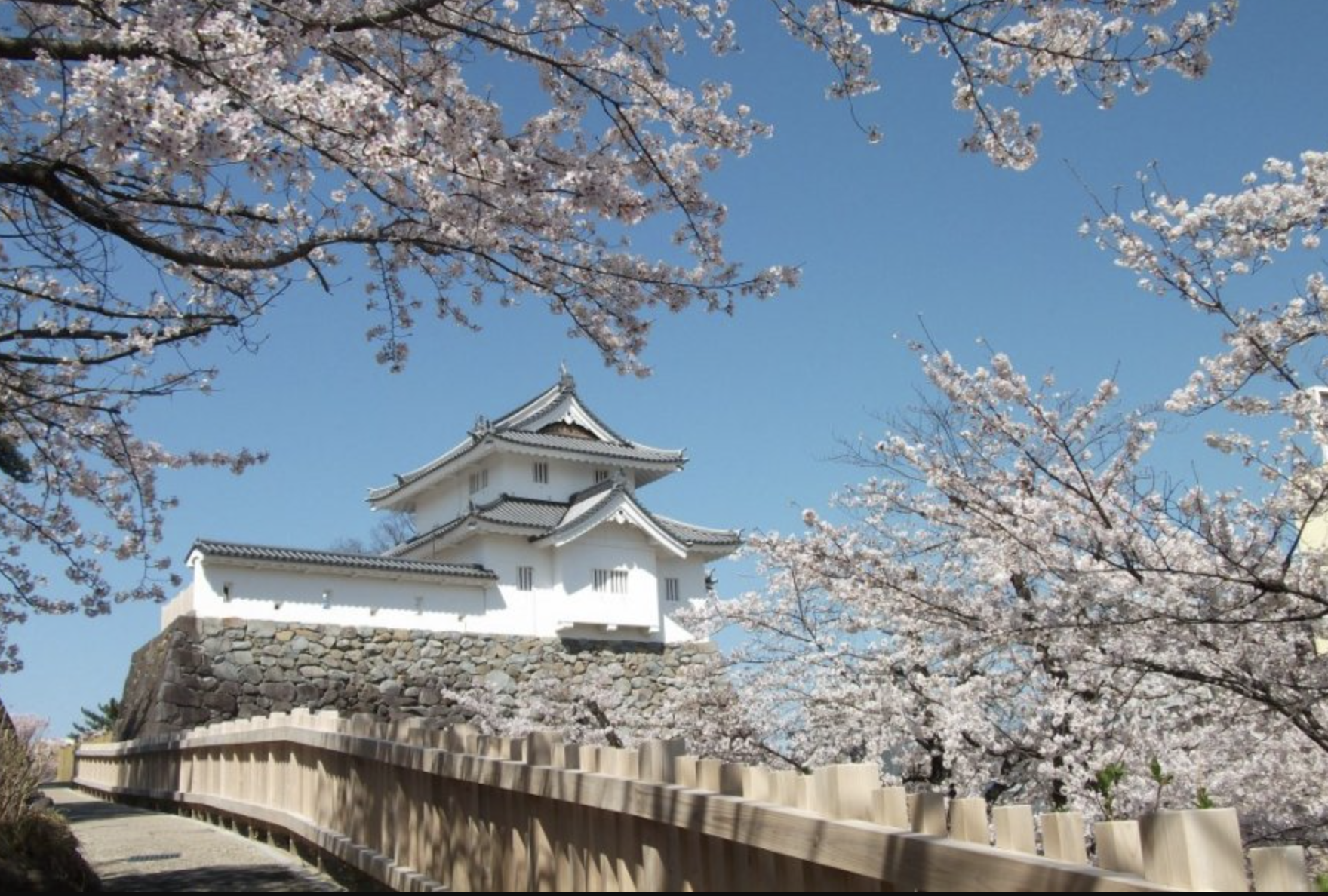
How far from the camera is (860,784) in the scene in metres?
2.42

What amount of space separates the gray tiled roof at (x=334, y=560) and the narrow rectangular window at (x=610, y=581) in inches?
112

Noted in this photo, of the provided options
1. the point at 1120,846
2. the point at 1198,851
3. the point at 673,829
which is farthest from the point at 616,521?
the point at 1198,851

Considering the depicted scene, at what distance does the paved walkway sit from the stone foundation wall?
329 inches

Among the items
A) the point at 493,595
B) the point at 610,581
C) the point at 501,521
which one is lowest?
the point at 493,595

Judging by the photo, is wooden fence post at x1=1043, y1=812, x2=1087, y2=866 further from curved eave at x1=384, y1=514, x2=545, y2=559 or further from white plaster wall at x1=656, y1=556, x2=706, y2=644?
white plaster wall at x1=656, y1=556, x2=706, y2=644

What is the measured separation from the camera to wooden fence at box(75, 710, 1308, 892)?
183 cm

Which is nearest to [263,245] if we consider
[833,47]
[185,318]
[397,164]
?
[185,318]

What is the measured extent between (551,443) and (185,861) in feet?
65.0

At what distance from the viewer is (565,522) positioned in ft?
81.3

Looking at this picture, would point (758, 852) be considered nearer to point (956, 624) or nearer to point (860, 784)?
point (860, 784)

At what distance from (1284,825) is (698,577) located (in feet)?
72.6

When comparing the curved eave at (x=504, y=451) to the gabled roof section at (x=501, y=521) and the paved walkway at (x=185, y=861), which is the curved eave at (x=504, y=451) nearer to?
the gabled roof section at (x=501, y=521)

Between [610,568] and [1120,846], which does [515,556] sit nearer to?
[610,568]

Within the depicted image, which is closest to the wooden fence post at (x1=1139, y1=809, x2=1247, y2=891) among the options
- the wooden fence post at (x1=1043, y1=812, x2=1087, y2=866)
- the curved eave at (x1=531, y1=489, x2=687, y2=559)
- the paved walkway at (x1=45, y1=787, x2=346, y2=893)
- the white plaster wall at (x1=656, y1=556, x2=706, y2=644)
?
the wooden fence post at (x1=1043, y1=812, x2=1087, y2=866)
